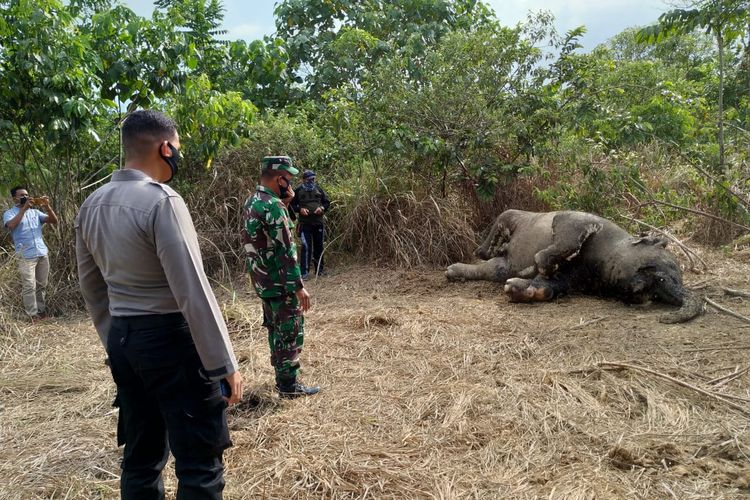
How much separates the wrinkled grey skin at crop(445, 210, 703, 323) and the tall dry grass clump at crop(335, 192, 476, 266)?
0.86 meters

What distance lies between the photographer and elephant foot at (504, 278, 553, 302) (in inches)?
211

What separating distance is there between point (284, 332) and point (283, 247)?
573 mm

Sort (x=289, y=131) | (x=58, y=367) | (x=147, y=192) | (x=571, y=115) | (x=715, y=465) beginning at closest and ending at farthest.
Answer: (x=147, y=192)
(x=715, y=465)
(x=58, y=367)
(x=571, y=115)
(x=289, y=131)

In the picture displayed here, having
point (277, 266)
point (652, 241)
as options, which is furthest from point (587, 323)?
point (277, 266)

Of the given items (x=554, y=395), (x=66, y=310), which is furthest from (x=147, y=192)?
(x=66, y=310)

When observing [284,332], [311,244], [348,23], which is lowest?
[284,332]

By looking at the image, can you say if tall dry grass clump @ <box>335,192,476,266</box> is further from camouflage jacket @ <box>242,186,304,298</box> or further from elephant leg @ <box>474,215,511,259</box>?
camouflage jacket @ <box>242,186,304,298</box>

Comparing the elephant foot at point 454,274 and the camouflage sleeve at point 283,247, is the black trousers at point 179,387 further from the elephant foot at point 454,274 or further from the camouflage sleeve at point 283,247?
the elephant foot at point 454,274

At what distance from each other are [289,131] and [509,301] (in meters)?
4.86

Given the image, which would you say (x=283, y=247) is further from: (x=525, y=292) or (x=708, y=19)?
(x=708, y=19)

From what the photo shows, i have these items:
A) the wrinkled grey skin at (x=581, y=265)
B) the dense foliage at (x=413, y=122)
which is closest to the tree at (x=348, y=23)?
the dense foliage at (x=413, y=122)

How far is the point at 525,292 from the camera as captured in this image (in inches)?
211

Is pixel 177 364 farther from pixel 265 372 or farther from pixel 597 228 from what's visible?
pixel 597 228

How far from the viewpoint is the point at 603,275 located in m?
5.25
